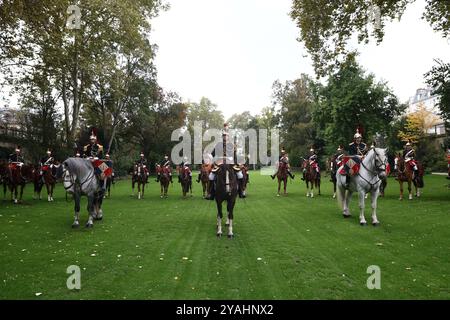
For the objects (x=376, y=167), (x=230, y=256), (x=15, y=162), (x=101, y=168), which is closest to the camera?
(x=230, y=256)

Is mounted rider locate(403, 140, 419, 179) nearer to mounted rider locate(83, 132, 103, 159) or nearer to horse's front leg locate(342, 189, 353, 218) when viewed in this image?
horse's front leg locate(342, 189, 353, 218)

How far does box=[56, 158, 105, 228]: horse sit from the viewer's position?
10.6 meters

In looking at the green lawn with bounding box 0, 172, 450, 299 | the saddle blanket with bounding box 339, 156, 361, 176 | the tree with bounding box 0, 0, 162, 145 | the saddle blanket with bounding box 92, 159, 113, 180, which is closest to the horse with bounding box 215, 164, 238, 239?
the green lawn with bounding box 0, 172, 450, 299

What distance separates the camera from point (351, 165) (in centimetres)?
1161

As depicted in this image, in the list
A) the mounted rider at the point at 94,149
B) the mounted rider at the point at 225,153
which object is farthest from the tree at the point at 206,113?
the mounted rider at the point at 225,153

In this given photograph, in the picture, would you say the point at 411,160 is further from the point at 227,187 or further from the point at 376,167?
the point at 227,187

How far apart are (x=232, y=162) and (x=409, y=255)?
16.3ft

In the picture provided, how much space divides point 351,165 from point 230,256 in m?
6.19

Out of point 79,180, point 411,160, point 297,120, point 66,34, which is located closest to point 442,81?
point 411,160

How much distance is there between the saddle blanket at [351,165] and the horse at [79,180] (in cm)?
865

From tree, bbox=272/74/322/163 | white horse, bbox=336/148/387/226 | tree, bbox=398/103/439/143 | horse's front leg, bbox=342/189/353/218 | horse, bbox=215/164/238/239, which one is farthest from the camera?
tree, bbox=272/74/322/163

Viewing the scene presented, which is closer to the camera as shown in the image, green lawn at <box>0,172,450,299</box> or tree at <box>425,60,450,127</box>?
green lawn at <box>0,172,450,299</box>

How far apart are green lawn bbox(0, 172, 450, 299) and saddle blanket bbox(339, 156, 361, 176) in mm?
1726
